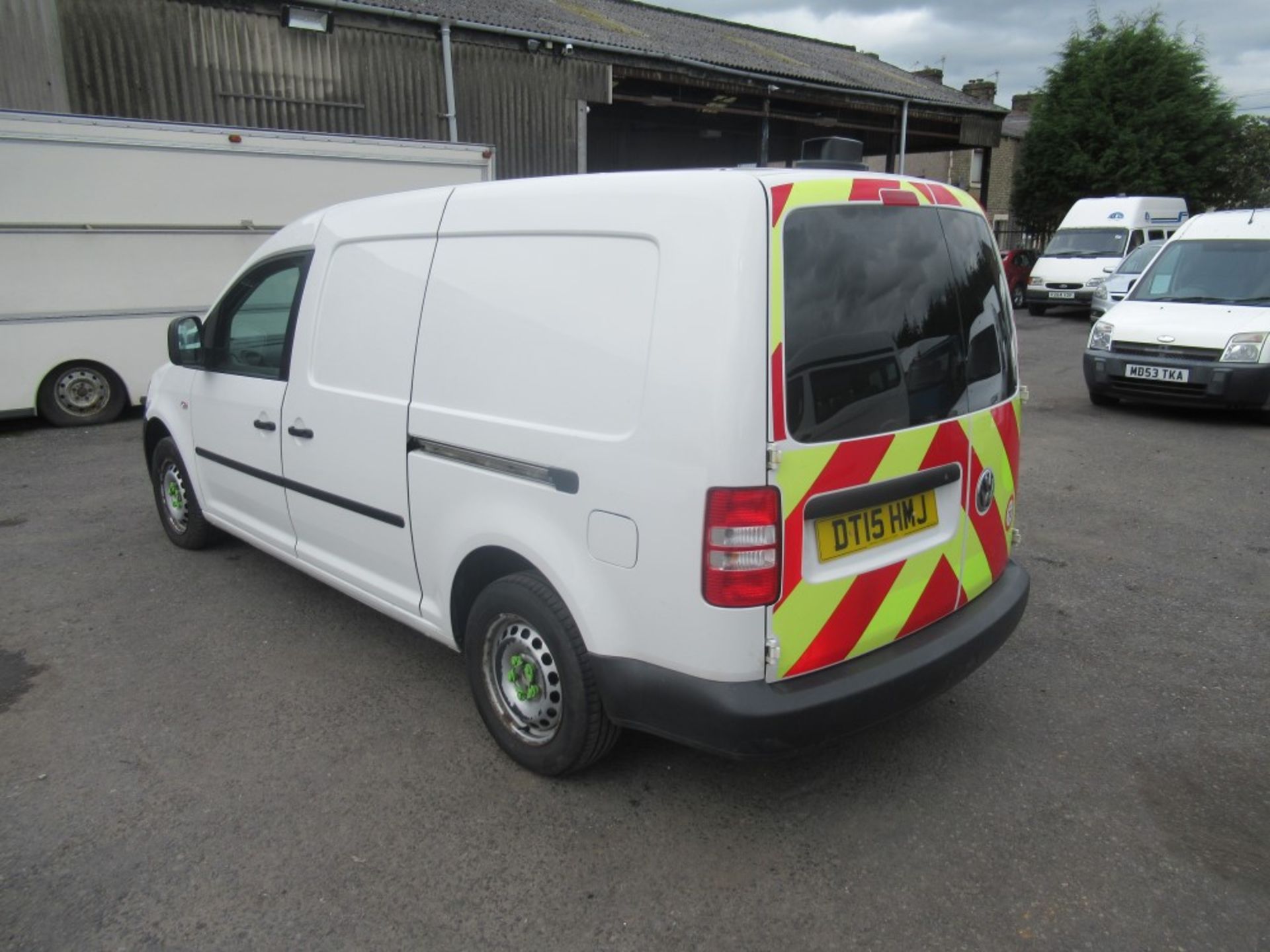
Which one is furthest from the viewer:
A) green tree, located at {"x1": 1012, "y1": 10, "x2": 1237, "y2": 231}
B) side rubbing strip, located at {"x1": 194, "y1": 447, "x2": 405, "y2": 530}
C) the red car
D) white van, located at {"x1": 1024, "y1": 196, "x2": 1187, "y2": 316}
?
green tree, located at {"x1": 1012, "y1": 10, "x2": 1237, "y2": 231}

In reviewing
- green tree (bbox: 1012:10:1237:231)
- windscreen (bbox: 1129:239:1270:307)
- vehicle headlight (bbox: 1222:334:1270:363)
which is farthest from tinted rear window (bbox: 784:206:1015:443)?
green tree (bbox: 1012:10:1237:231)

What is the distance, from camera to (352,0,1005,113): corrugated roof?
14828 mm

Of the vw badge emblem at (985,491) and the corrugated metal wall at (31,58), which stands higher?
the corrugated metal wall at (31,58)

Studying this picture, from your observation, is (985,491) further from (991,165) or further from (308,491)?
(991,165)

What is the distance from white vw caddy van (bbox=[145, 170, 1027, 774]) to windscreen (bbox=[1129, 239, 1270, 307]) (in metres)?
7.14

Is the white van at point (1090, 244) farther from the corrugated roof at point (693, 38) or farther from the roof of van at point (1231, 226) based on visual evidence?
the roof of van at point (1231, 226)

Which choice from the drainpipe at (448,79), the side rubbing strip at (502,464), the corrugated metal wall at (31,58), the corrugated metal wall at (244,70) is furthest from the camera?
the drainpipe at (448,79)

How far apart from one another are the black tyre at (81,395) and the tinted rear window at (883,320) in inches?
339

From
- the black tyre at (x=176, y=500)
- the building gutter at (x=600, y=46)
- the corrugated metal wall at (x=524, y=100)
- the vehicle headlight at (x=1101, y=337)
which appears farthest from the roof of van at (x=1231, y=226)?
the black tyre at (x=176, y=500)

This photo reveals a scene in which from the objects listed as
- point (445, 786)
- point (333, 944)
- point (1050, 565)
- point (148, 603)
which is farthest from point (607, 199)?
point (1050, 565)

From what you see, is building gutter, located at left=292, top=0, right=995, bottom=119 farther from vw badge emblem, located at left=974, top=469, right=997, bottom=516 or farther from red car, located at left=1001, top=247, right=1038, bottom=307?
vw badge emblem, located at left=974, top=469, right=997, bottom=516

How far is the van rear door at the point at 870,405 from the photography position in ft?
8.09

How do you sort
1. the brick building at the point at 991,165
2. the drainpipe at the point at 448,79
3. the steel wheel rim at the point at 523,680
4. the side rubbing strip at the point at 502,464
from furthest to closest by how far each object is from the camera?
the brick building at the point at 991,165 < the drainpipe at the point at 448,79 < the steel wheel rim at the point at 523,680 < the side rubbing strip at the point at 502,464

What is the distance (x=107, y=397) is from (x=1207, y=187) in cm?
3067
